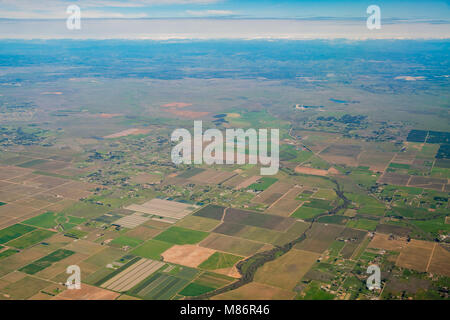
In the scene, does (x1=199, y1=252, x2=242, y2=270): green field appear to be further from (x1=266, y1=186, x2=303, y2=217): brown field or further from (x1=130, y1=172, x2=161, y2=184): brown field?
(x1=130, y1=172, x2=161, y2=184): brown field

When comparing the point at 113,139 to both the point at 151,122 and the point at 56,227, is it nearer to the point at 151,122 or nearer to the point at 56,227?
the point at 151,122

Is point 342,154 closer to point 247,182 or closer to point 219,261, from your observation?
point 247,182

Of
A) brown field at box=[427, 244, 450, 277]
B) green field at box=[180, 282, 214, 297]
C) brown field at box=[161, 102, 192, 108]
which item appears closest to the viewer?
green field at box=[180, 282, 214, 297]

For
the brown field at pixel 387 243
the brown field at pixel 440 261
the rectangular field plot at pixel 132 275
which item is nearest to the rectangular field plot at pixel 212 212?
the rectangular field plot at pixel 132 275

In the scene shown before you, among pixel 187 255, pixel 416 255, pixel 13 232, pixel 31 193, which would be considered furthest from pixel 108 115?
pixel 416 255

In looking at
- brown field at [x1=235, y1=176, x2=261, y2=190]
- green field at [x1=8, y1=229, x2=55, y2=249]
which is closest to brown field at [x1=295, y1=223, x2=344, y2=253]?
brown field at [x1=235, y1=176, x2=261, y2=190]
